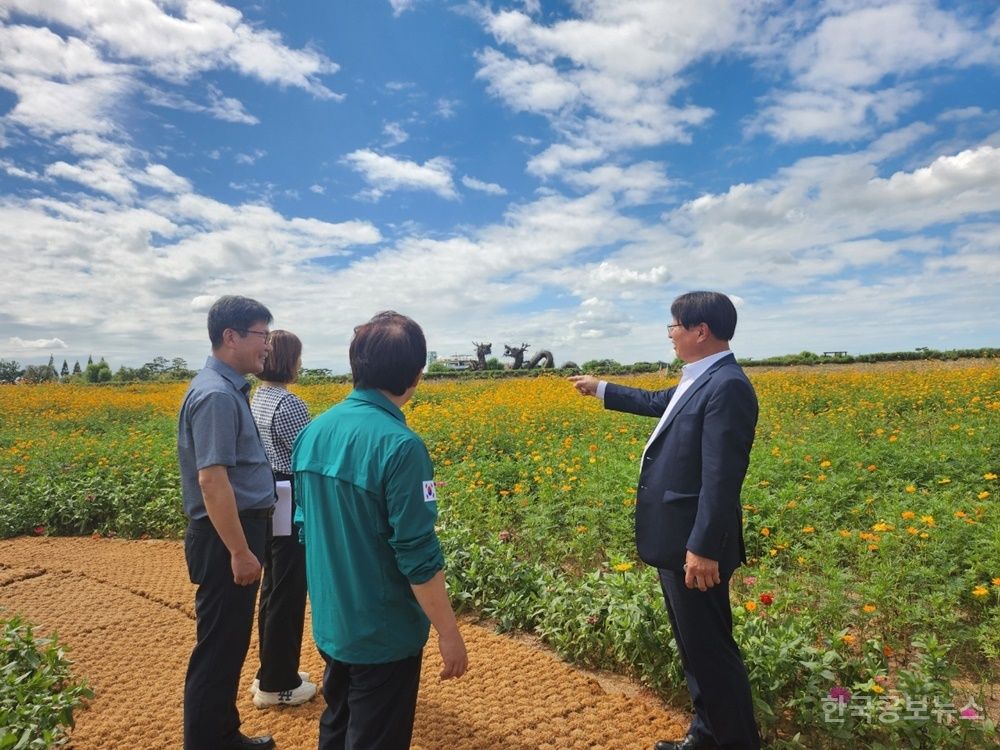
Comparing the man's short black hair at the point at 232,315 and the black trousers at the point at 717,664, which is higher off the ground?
the man's short black hair at the point at 232,315

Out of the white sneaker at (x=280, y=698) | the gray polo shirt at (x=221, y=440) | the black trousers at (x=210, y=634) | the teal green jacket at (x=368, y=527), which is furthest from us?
the white sneaker at (x=280, y=698)

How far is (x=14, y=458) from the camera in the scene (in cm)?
815

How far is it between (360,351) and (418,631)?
31.9 inches

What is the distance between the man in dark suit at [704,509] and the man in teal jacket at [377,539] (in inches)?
39.4

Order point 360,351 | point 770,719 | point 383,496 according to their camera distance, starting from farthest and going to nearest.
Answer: point 770,719, point 360,351, point 383,496

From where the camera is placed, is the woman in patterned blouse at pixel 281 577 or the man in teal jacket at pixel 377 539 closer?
the man in teal jacket at pixel 377 539

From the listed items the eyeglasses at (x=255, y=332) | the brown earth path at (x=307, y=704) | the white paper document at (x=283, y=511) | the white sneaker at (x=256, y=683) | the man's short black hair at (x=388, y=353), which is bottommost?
the brown earth path at (x=307, y=704)

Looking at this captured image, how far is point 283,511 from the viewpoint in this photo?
2875 mm

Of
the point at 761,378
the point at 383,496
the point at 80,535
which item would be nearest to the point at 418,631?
the point at 383,496

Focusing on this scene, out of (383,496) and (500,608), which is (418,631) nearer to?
(383,496)

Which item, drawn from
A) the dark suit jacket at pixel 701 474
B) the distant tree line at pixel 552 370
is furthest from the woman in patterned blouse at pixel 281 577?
the distant tree line at pixel 552 370

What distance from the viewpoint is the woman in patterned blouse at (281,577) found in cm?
296

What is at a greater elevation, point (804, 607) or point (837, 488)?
point (837, 488)

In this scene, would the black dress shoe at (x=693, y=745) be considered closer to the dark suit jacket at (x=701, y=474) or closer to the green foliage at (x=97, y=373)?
the dark suit jacket at (x=701, y=474)
